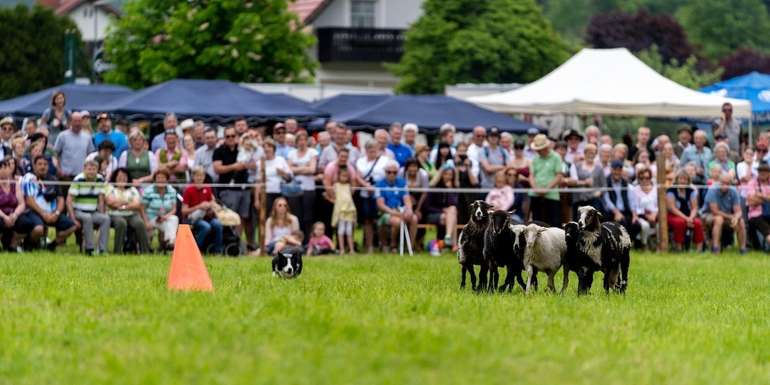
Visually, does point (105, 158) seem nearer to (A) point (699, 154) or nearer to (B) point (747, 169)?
(A) point (699, 154)

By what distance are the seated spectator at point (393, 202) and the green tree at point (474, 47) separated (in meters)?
39.0

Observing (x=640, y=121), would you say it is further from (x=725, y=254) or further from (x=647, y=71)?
(x=725, y=254)

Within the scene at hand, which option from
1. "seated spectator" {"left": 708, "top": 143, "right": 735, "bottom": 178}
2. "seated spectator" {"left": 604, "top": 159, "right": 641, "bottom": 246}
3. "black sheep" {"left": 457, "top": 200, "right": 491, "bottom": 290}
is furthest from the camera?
"seated spectator" {"left": 708, "top": 143, "right": 735, "bottom": 178}

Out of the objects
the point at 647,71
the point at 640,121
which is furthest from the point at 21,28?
the point at 647,71

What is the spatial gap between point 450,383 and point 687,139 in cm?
2007

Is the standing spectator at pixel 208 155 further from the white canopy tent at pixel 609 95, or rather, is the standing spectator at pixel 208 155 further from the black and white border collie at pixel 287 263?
the white canopy tent at pixel 609 95

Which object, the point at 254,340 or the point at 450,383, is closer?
the point at 450,383

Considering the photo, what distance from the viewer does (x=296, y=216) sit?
85.4ft

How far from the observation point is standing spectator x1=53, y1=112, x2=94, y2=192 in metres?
25.7

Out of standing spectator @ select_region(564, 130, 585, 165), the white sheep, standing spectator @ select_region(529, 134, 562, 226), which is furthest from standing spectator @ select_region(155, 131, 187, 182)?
the white sheep

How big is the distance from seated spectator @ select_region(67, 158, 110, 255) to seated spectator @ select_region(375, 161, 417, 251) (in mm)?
4330

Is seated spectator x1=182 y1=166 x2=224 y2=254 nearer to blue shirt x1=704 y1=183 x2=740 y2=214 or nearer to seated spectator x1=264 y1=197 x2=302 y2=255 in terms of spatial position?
seated spectator x1=264 y1=197 x2=302 y2=255

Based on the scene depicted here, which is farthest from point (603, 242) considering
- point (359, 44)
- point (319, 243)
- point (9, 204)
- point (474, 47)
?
point (359, 44)

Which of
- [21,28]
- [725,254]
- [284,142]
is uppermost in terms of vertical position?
[21,28]
